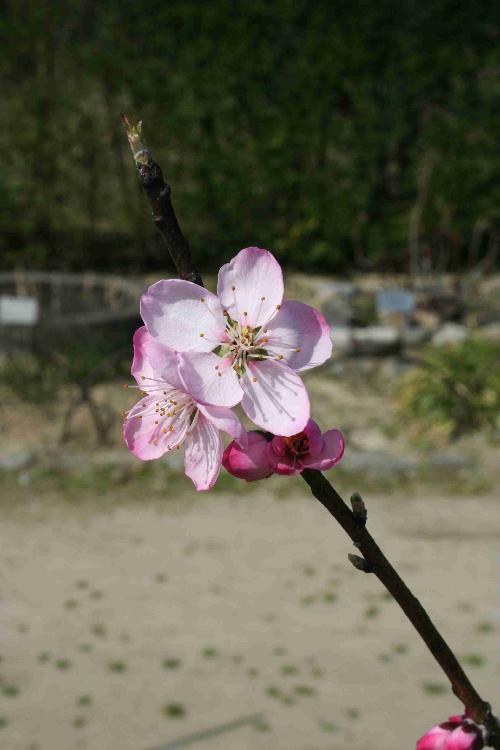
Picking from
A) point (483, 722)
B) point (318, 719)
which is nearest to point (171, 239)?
point (483, 722)

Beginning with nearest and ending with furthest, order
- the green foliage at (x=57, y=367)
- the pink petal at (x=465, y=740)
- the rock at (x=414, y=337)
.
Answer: the pink petal at (x=465, y=740) < the green foliage at (x=57, y=367) < the rock at (x=414, y=337)

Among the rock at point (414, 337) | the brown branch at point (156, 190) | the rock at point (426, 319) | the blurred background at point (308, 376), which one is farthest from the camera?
the rock at point (426, 319)

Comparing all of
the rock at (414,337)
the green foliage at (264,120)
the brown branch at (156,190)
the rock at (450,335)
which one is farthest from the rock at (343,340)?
the brown branch at (156,190)

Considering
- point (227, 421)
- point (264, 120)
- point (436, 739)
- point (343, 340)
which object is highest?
point (227, 421)

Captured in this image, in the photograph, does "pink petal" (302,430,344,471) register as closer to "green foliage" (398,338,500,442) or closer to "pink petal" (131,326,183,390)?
"pink petal" (131,326,183,390)

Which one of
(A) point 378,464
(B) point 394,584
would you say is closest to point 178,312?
(B) point 394,584

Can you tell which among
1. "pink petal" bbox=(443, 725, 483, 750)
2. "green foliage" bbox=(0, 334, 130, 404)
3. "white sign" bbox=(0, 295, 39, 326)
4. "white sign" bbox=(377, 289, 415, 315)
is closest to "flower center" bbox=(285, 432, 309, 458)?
"pink petal" bbox=(443, 725, 483, 750)

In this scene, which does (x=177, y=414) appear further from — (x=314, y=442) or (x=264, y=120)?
(x=264, y=120)

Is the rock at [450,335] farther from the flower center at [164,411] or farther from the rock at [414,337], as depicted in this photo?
the flower center at [164,411]
